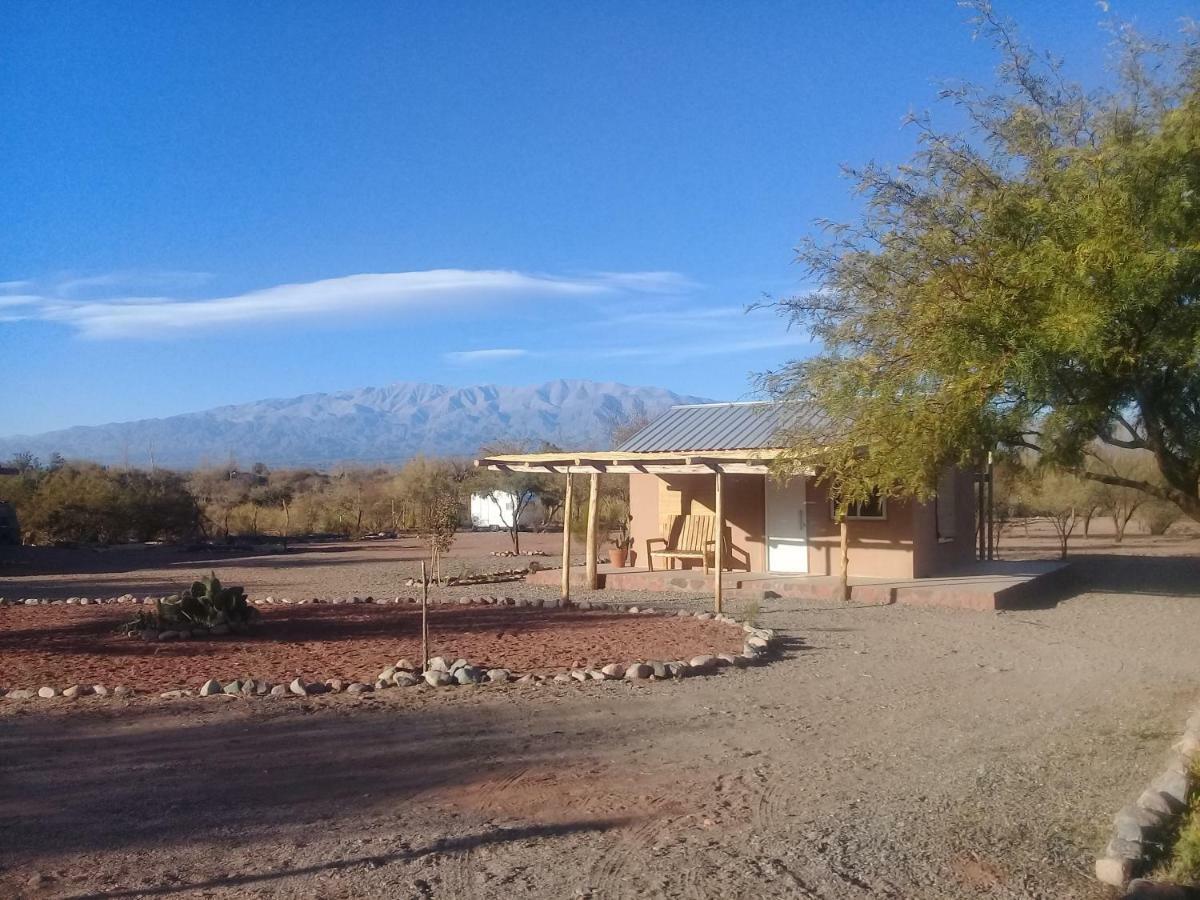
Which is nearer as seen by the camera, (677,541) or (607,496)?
(677,541)

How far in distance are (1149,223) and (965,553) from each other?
48.3 ft

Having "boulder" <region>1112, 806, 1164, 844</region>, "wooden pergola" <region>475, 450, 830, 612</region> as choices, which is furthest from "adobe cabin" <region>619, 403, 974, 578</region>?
"boulder" <region>1112, 806, 1164, 844</region>

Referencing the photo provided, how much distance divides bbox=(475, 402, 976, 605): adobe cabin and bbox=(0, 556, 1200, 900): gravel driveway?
7.70 m

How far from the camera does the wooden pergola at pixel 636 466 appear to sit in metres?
16.8

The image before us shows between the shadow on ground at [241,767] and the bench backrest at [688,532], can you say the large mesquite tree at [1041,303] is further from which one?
the bench backrest at [688,532]

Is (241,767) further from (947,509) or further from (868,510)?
(947,509)

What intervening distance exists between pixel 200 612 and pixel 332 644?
7.28 feet

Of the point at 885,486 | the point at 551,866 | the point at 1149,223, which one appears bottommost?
the point at 551,866

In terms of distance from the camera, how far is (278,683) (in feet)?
34.1

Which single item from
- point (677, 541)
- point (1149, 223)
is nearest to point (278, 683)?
point (1149, 223)

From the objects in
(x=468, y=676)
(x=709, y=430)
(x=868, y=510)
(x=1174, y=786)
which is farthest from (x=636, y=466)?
(x=1174, y=786)

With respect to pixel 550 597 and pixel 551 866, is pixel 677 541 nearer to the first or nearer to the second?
pixel 550 597

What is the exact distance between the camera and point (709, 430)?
853 inches

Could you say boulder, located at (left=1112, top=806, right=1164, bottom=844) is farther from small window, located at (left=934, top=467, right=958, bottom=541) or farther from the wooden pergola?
small window, located at (left=934, top=467, right=958, bottom=541)
